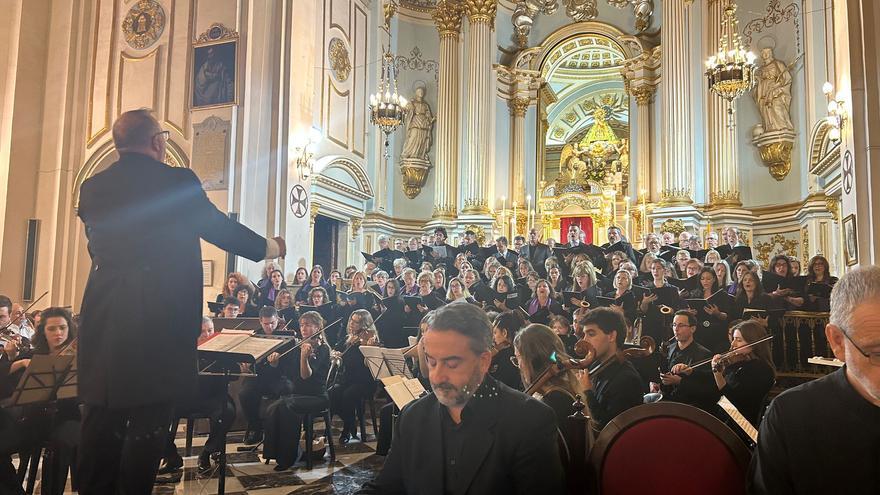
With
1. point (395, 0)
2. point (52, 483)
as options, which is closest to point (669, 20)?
point (395, 0)

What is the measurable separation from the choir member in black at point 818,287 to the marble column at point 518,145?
36.4 ft

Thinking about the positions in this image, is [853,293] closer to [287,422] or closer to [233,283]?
[287,422]

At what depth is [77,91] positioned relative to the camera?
11.9 m

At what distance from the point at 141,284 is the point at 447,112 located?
1618 cm

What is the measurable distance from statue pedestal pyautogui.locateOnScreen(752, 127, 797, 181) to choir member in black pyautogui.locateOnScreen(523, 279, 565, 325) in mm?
10092

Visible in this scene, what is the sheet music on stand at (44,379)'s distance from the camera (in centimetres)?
374

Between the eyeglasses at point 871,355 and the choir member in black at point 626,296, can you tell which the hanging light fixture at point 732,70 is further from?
the eyeglasses at point 871,355

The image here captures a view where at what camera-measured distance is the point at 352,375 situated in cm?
642

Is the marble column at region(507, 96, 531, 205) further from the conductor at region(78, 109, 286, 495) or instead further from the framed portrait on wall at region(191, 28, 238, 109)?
the conductor at region(78, 109, 286, 495)

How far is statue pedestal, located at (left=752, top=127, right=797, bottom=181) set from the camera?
48.6 feet

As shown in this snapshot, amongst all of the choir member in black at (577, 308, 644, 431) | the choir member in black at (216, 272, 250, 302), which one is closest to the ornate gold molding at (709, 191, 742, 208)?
the choir member in black at (216, 272, 250, 302)

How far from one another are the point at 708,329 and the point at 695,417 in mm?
4616

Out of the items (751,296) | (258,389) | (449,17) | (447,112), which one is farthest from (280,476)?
(449,17)

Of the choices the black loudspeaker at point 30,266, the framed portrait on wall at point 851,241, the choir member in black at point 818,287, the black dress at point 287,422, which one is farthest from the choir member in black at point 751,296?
the black loudspeaker at point 30,266
